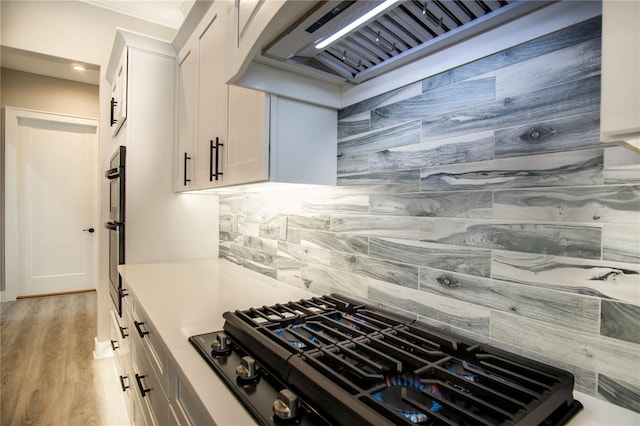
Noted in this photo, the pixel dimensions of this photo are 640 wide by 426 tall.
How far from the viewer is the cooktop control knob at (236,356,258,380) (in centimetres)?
79

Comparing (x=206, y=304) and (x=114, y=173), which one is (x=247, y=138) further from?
(x=114, y=173)

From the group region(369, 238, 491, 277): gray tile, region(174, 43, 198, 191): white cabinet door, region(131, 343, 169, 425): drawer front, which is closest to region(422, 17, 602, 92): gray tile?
region(369, 238, 491, 277): gray tile

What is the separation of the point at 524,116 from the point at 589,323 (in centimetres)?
50

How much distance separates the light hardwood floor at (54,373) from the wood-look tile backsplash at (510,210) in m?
2.06

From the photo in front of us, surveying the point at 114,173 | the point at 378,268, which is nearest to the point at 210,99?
the point at 114,173

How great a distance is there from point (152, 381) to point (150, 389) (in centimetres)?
8

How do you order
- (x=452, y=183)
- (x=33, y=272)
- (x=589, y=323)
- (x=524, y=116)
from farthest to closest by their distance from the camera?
(x=33, y=272) → (x=452, y=183) → (x=524, y=116) → (x=589, y=323)

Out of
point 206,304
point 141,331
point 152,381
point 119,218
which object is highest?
point 119,218

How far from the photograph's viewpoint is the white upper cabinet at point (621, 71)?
1.39 ft

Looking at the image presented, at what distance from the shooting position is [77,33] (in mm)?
2914

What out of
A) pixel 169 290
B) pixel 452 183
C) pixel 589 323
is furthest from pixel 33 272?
pixel 589 323

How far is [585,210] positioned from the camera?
76 cm

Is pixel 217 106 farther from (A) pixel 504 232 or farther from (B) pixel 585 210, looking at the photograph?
(B) pixel 585 210

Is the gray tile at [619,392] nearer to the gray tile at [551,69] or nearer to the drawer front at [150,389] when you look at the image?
the gray tile at [551,69]
